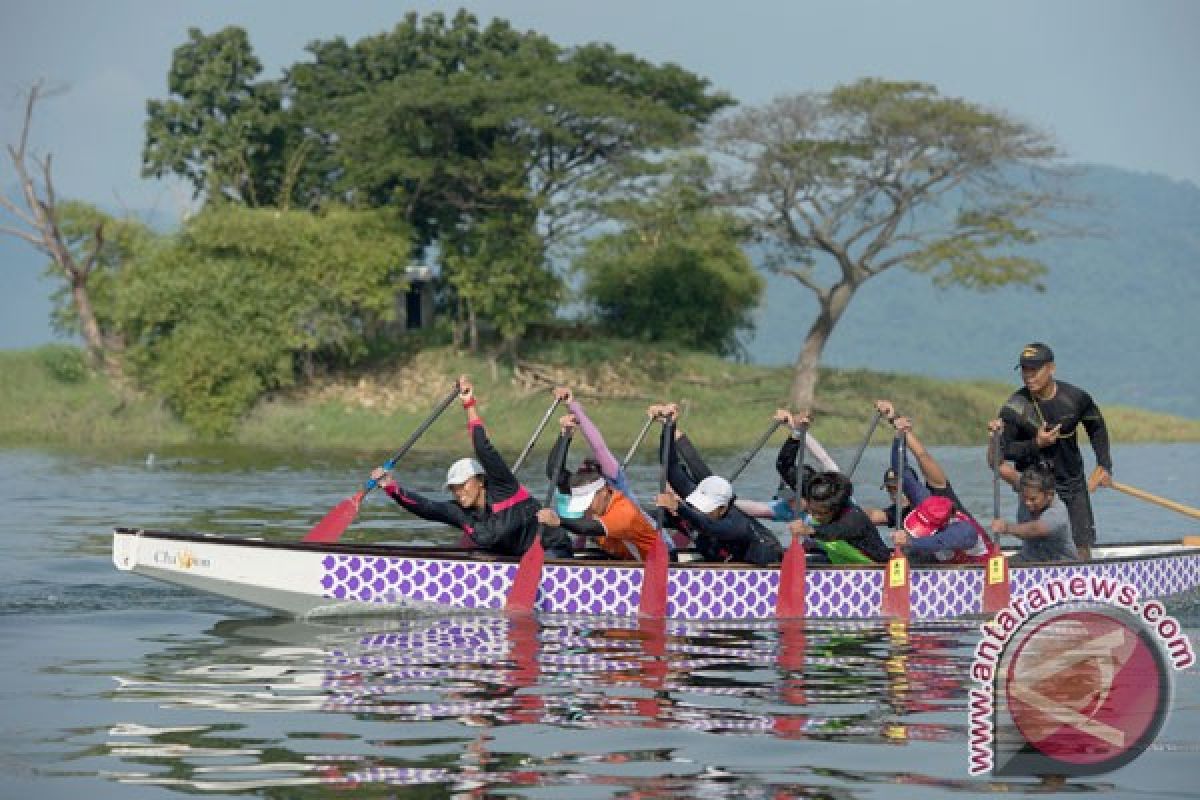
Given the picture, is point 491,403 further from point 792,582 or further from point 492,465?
point 492,465

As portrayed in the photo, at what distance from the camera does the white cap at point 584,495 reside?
1556 cm

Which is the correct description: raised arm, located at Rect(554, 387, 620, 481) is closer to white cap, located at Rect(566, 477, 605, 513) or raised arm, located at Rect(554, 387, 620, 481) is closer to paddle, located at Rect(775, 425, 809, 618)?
white cap, located at Rect(566, 477, 605, 513)

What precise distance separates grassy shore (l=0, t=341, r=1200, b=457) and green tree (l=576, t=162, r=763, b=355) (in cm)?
233

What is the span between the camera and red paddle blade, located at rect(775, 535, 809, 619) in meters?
15.5

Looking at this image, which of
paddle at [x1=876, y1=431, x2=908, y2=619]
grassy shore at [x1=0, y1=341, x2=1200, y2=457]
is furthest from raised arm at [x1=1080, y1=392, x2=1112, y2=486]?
grassy shore at [x1=0, y1=341, x2=1200, y2=457]

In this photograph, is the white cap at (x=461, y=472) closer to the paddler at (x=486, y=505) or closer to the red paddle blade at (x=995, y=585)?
the paddler at (x=486, y=505)

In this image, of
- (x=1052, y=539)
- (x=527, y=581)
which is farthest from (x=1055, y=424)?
(x=527, y=581)

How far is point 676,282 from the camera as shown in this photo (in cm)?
5516

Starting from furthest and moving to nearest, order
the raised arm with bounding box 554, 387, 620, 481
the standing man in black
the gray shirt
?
the gray shirt
the standing man in black
the raised arm with bounding box 554, 387, 620, 481

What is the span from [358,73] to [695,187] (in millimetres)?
12211

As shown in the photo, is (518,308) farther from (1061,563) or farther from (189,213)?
(1061,563)

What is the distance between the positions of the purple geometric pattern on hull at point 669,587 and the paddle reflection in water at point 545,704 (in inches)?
6.8

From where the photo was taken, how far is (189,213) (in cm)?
5147

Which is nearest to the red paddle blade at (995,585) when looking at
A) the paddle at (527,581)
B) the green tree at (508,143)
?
the paddle at (527,581)
